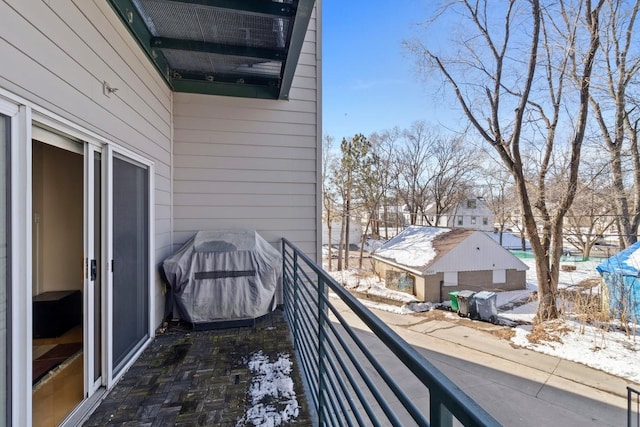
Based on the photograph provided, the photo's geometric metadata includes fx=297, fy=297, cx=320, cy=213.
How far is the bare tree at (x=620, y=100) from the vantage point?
858 cm

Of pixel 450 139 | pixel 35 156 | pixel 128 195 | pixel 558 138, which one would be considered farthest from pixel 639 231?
pixel 35 156

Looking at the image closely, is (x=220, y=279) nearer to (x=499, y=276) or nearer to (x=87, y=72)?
(x=87, y=72)

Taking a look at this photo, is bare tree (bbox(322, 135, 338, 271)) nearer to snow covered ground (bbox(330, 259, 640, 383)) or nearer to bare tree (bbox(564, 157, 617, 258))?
snow covered ground (bbox(330, 259, 640, 383))

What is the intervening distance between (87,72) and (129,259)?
142 centimetres

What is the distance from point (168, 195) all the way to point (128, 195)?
1.08 meters

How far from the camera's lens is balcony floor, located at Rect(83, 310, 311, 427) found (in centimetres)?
189

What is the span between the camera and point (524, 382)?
6.43m

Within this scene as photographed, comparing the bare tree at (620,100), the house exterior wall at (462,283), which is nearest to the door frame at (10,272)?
the bare tree at (620,100)

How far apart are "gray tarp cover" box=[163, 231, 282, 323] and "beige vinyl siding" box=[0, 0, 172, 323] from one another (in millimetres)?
258

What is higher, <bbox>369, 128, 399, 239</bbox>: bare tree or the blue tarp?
<bbox>369, 128, 399, 239</bbox>: bare tree

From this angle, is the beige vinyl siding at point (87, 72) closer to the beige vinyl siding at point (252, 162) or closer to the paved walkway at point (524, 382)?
the beige vinyl siding at point (252, 162)

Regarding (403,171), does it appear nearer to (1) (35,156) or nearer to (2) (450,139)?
(2) (450,139)

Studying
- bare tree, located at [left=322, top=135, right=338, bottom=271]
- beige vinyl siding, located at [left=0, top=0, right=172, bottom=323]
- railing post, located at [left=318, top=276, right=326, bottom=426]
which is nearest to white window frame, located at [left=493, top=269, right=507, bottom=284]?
bare tree, located at [left=322, top=135, right=338, bottom=271]

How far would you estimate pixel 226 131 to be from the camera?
3896 millimetres
